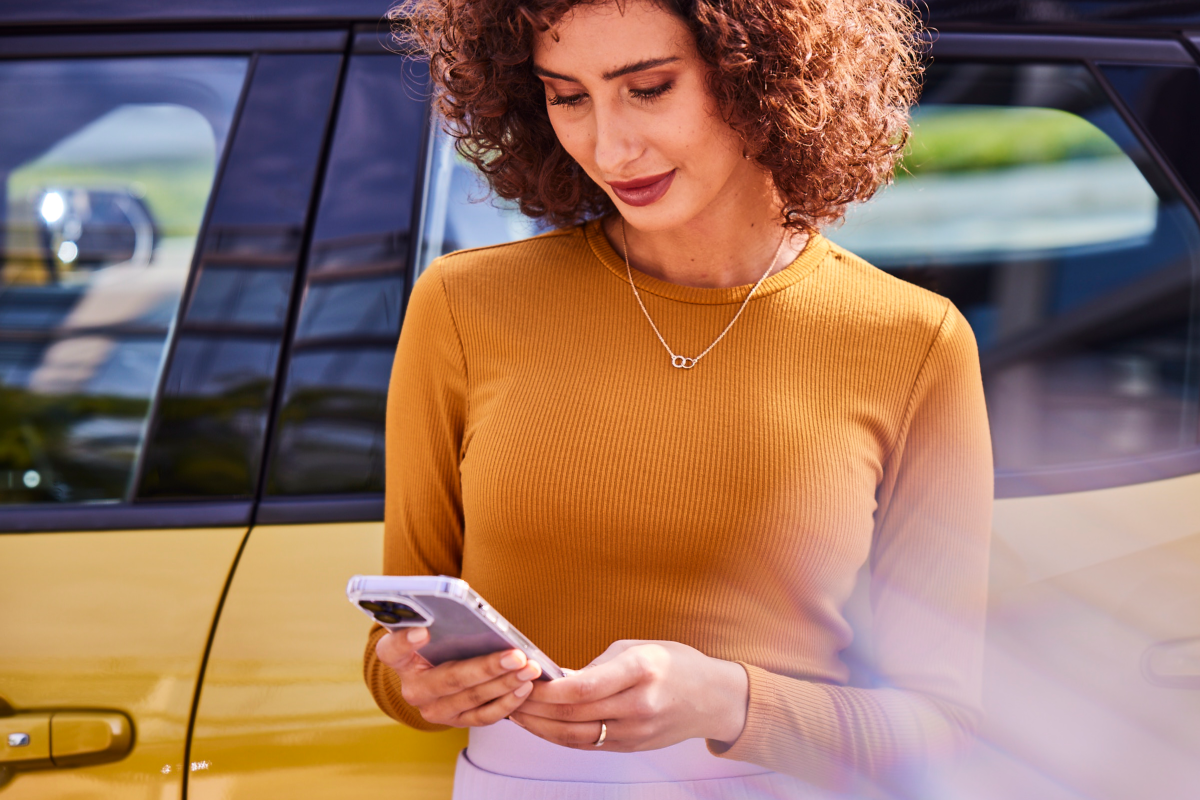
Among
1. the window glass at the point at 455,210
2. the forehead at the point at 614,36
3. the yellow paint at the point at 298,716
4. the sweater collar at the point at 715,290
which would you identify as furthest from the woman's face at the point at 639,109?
the yellow paint at the point at 298,716

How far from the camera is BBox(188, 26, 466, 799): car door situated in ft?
4.69

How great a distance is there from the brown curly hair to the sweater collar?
0.05m

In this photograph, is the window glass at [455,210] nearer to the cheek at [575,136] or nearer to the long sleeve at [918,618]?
the cheek at [575,136]

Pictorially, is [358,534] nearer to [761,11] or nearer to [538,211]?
[538,211]

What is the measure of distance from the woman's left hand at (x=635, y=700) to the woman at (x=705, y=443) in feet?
0.05

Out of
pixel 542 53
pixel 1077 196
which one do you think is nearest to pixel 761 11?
pixel 542 53

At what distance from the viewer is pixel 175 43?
5.77 feet

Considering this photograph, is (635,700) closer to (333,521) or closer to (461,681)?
(461,681)

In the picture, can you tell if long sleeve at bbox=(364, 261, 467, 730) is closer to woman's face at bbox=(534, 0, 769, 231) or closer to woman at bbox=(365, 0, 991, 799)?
woman at bbox=(365, 0, 991, 799)

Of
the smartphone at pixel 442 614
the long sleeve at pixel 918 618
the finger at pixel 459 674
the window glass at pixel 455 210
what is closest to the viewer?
the smartphone at pixel 442 614

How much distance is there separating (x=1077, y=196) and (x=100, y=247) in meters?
2.53

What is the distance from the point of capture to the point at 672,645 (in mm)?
1162

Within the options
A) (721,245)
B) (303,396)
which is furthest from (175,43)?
(721,245)

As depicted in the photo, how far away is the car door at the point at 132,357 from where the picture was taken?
146cm
